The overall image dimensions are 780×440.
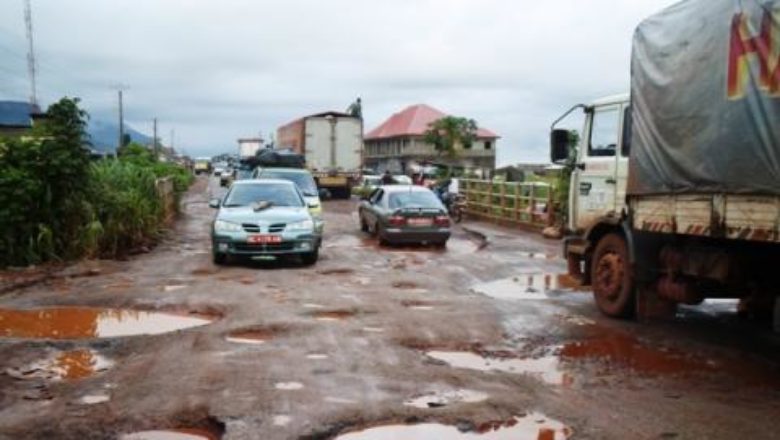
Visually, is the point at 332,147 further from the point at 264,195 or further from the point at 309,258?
the point at 309,258

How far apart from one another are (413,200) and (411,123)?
66330 mm

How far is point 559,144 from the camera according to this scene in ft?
34.0

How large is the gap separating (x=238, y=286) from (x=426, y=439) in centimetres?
717

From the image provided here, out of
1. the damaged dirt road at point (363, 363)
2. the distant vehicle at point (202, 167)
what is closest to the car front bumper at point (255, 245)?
the damaged dirt road at point (363, 363)

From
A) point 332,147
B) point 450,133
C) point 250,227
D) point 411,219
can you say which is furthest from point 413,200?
point 450,133

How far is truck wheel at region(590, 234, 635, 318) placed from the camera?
30.2 feet

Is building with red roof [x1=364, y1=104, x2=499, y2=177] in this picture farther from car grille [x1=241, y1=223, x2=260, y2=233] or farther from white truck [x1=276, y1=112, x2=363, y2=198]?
car grille [x1=241, y1=223, x2=260, y2=233]

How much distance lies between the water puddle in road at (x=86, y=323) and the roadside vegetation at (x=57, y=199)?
4213 millimetres

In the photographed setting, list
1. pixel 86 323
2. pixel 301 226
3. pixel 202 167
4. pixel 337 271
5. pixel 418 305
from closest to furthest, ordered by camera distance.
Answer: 1. pixel 86 323
2. pixel 418 305
3. pixel 337 271
4. pixel 301 226
5. pixel 202 167

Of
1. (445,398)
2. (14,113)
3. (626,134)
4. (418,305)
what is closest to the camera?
(445,398)

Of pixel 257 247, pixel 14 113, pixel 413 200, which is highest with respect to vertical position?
pixel 14 113

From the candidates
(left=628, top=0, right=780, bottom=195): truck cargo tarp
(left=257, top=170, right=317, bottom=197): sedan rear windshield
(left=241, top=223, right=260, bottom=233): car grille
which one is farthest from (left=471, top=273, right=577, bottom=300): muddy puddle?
(left=257, top=170, right=317, bottom=197): sedan rear windshield

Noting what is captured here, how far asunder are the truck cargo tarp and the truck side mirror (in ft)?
5.76

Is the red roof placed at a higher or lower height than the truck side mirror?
higher
